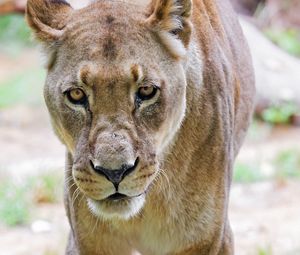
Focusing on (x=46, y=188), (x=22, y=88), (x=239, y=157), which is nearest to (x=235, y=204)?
(x=239, y=157)

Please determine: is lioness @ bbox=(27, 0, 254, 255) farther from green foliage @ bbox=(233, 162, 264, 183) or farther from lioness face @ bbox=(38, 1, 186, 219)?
green foliage @ bbox=(233, 162, 264, 183)

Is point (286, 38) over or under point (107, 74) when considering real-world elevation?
under

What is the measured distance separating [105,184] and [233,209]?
287 centimetres

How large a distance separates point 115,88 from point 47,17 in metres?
0.46

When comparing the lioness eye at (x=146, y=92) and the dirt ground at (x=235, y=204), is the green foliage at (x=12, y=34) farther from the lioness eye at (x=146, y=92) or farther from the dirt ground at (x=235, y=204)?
the lioness eye at (x=146, y=92)

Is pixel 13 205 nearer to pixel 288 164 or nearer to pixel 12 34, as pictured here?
pixel 288 164

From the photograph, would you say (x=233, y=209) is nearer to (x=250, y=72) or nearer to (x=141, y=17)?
(x=250, y=72)

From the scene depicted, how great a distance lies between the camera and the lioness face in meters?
3.04

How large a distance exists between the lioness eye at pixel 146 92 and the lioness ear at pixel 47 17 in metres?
0.37

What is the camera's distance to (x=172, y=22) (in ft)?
10.7

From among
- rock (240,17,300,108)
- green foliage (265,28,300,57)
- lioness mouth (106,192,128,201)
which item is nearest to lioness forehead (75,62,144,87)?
lioness mouth (106,192,128,201)

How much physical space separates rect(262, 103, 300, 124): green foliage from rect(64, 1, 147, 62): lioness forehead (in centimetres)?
433

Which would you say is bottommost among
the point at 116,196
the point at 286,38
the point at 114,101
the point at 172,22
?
the point at 286,38

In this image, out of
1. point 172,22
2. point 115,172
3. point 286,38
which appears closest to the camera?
point 115,172
